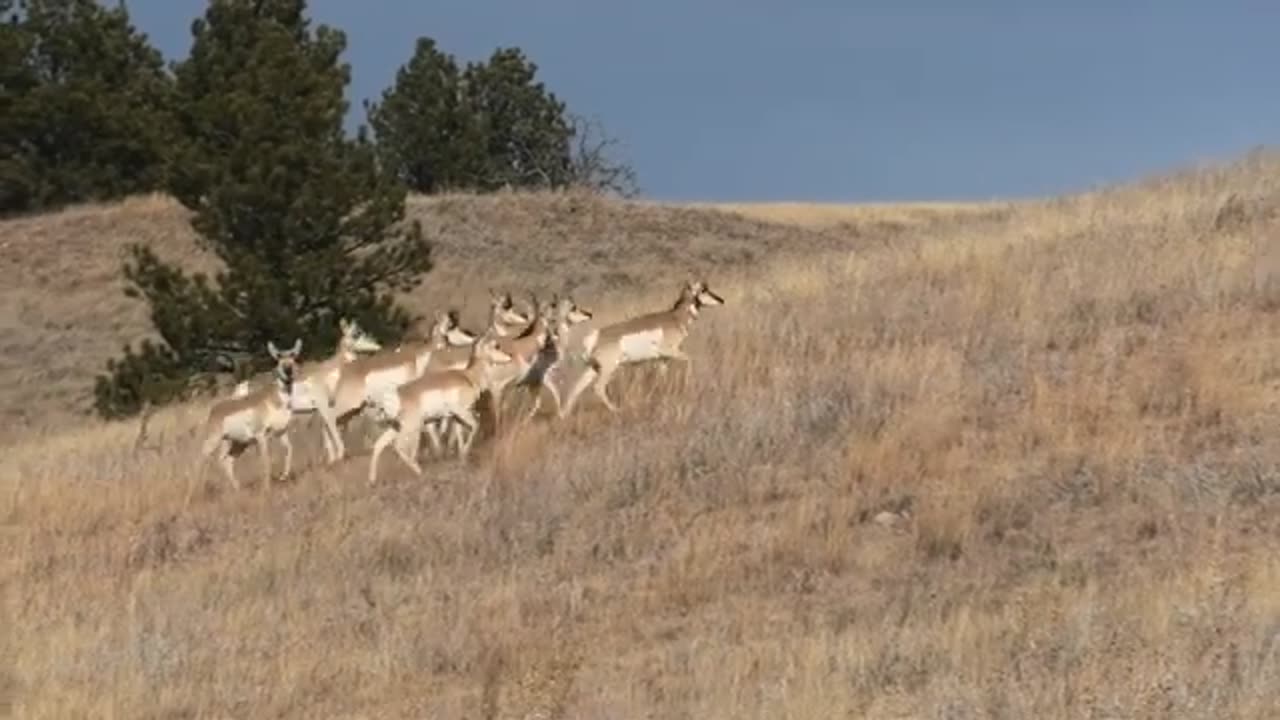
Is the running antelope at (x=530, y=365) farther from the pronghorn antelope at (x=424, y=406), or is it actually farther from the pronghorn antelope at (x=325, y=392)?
the pronghorn antelope at (x=325, y=392)

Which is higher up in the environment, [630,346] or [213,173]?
[213,173]

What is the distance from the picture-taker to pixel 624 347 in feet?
47.3

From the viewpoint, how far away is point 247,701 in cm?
804

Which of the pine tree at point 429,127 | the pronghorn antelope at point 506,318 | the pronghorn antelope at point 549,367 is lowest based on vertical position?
the pronghorn antelope at point 549,367

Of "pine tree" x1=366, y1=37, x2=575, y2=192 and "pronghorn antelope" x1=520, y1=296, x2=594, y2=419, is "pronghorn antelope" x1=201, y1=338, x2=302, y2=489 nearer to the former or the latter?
"pronghorn antelope" x1=520, y1=296, x2=594, y2=419

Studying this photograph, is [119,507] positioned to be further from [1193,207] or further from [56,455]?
[1193,207]

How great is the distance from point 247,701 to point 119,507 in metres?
6.11

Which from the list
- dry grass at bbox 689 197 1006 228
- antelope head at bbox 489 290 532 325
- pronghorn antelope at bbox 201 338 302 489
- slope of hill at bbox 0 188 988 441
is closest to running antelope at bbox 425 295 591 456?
antelope head at bbox 489 290 532 325

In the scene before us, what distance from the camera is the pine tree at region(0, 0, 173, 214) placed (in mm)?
42531

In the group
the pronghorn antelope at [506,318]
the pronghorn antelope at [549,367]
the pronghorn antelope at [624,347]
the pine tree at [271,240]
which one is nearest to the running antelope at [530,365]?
the pronghorn antelope at [549,367]

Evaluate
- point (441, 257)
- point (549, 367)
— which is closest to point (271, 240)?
point (441, 257)

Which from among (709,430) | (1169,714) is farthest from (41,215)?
(1169,714)

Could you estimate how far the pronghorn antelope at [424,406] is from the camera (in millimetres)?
13328

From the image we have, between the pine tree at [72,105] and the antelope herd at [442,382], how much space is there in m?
29.1
